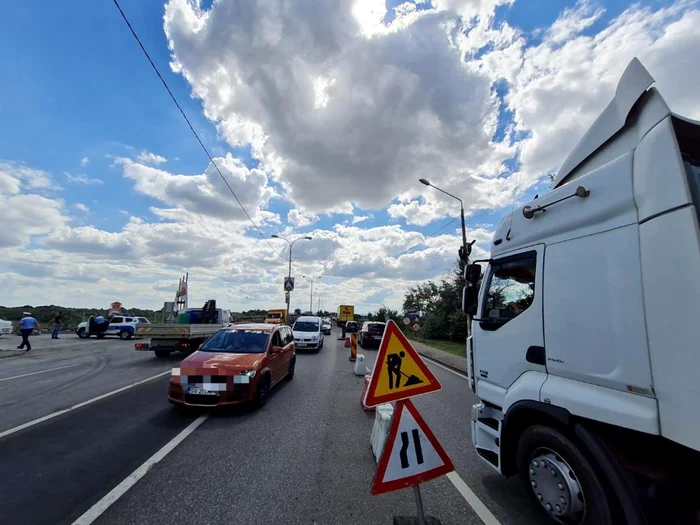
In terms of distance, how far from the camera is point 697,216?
2195 mm

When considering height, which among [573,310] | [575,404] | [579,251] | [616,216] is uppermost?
[616,216]

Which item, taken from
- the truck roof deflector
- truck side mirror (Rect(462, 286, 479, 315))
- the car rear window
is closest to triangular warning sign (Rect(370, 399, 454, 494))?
truck side mirror (Rect(462, 286, 479, 315))

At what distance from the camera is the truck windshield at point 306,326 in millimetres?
20169

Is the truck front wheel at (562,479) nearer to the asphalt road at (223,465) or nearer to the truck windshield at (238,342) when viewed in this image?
the asphalt road at (223,465)

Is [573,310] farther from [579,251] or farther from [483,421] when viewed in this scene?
[483,421]

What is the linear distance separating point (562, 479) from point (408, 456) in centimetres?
119

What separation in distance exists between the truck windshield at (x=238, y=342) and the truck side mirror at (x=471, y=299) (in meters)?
4.83

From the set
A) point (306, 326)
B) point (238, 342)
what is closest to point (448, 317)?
point (306, 326)

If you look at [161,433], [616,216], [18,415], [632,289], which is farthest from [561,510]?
[18,415]

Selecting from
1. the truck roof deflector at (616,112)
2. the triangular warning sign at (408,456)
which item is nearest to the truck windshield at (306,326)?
the triangular warning sign at (408,456)

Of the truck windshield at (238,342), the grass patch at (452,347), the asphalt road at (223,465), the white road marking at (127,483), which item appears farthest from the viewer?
the grass patch at (452,347)

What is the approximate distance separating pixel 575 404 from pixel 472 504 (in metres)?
1.53

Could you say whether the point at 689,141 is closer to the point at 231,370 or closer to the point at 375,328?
the point at 231,370

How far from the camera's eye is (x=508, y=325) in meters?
3.82
